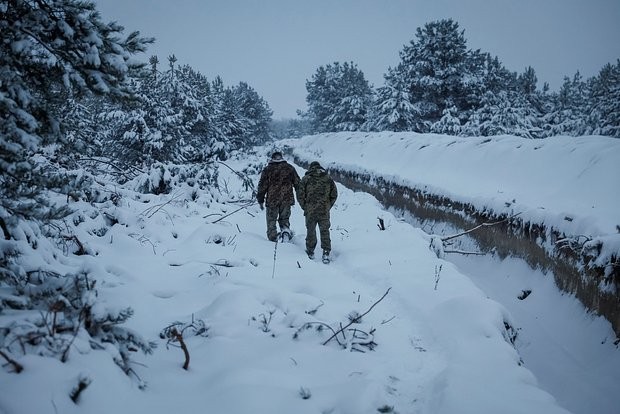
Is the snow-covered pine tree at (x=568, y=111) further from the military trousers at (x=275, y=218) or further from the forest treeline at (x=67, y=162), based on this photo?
the military trousers at (x=275, y=218)

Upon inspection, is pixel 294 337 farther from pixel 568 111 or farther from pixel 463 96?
pixel 568 111

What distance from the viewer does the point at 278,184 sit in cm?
670

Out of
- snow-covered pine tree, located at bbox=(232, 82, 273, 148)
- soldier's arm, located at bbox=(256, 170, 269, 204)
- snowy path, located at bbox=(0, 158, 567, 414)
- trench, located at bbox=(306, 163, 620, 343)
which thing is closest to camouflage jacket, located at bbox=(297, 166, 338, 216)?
soldier's arm, located at bbox=(256, 170, 269, 204)

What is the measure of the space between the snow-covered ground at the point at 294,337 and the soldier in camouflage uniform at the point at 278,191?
597mm

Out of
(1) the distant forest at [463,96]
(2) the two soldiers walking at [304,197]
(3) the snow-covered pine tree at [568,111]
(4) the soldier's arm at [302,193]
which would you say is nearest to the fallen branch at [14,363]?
(2) the two soldiers walking at [304,197]

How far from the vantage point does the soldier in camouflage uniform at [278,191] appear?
664 cm

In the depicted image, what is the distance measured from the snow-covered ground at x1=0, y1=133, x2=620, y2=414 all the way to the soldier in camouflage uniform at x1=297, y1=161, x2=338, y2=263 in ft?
1.19

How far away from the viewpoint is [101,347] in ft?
6.24

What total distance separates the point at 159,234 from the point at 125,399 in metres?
4.19

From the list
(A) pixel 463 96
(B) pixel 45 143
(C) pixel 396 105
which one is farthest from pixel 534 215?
(C) pixel 396 105

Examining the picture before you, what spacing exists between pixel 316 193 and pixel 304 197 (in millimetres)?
271

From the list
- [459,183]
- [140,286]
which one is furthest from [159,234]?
[459,183]

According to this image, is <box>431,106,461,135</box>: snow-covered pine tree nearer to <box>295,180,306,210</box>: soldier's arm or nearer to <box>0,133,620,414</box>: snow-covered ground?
<box>0,133,620,414</box>: snow-covered ground

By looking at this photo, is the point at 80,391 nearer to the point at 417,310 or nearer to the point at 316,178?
the point at 417,310
